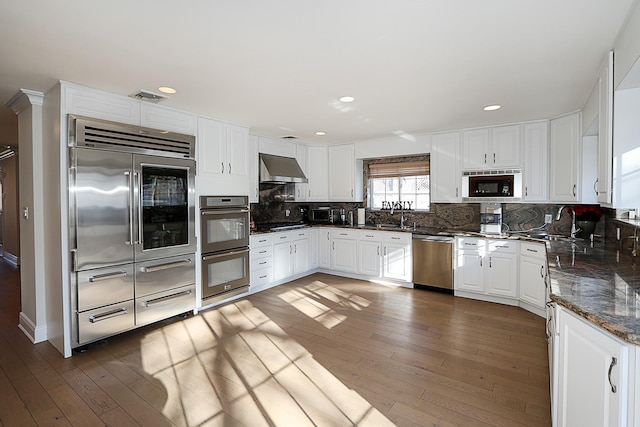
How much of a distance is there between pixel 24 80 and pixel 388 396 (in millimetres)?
3836

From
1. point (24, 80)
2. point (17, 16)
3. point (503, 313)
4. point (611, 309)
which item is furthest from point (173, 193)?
point (503, 313)

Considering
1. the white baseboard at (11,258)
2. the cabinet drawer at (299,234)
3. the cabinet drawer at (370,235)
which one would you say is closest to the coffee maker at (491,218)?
the cabinet drawer at (370,235)

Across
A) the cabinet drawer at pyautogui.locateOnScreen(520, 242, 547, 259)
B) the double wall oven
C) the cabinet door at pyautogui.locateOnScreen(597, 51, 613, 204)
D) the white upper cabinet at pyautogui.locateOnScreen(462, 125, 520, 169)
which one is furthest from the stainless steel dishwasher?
the double wall oven

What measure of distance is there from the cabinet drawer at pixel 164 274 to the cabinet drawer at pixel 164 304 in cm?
6

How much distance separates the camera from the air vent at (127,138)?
2.92 m

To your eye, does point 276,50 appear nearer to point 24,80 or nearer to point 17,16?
point 17,16

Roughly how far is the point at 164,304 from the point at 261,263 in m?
1.58

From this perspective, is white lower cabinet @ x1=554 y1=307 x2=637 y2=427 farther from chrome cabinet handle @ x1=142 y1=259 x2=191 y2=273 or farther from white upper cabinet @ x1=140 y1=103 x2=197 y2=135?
white upper cabinet @ x1=140 y1=103 x2=197 y2=135

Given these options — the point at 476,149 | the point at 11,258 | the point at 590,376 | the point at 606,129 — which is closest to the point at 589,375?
the point at 590,376

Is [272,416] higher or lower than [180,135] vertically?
lower

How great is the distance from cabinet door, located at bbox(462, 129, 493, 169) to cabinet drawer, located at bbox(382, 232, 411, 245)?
1298 millimetres

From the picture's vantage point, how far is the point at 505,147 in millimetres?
4473

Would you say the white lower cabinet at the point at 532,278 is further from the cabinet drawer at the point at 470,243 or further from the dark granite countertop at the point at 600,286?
the dark granite countertop at the point at 600,286

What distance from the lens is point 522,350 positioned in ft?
9.82
